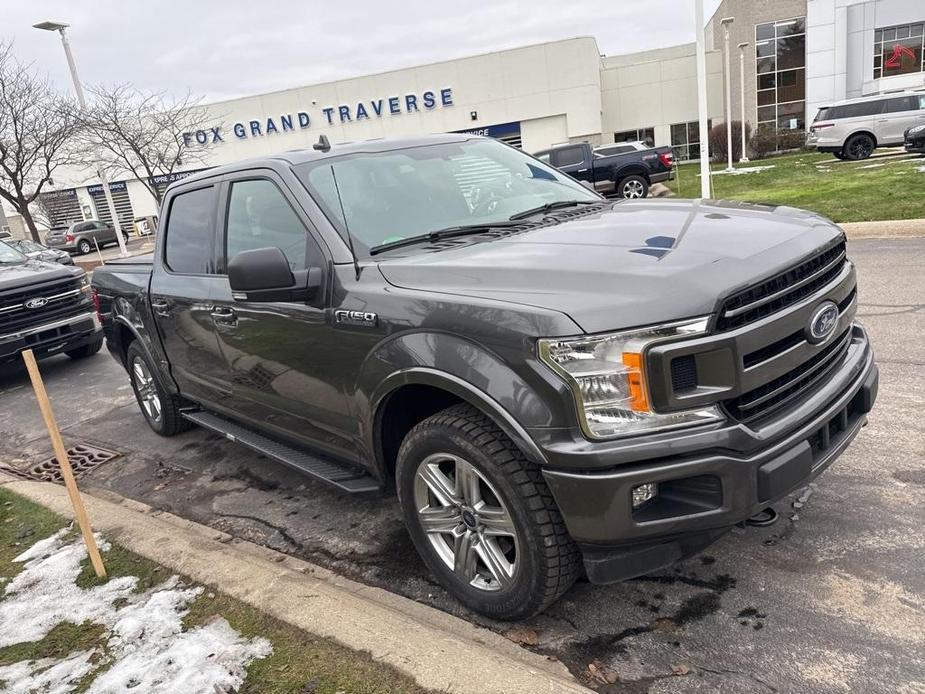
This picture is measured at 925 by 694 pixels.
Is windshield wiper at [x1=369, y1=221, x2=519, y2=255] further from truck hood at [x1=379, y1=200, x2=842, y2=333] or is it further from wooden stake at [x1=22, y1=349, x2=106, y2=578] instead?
wooden stake at [x1=22, y1=349, x2=106, y2=578]

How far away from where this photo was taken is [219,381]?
13.8 feet

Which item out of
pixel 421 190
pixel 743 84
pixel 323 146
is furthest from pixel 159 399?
pixel 743 84

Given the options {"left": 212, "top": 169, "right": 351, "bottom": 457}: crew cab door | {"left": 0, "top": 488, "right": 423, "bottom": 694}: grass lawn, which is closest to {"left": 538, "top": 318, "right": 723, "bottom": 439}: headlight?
{"left": 0, "top": 488, "right": 423, "bottom": 694}: grass lawn

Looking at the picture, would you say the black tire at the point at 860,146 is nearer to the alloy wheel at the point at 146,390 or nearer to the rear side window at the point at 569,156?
the rear side window at the point at 569,156

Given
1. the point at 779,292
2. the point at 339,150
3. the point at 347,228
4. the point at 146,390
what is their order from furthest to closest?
the point at 146,390 < the point at 339,150 < the point at 347,228 < the point at 779,292

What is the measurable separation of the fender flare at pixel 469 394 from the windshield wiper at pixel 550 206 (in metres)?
1.11

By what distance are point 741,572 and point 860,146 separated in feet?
80.0

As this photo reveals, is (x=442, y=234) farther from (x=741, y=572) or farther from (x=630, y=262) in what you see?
(x=741, y=572)

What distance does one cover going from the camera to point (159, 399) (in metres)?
5.39

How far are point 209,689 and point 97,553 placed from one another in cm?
129

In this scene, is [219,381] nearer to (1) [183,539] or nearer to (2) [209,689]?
(1) [183,539]

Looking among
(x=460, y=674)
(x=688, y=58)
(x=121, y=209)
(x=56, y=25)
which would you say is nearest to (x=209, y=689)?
(x=460, y=674)

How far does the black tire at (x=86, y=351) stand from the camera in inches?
A: 354

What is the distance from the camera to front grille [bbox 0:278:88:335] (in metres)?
7.73
